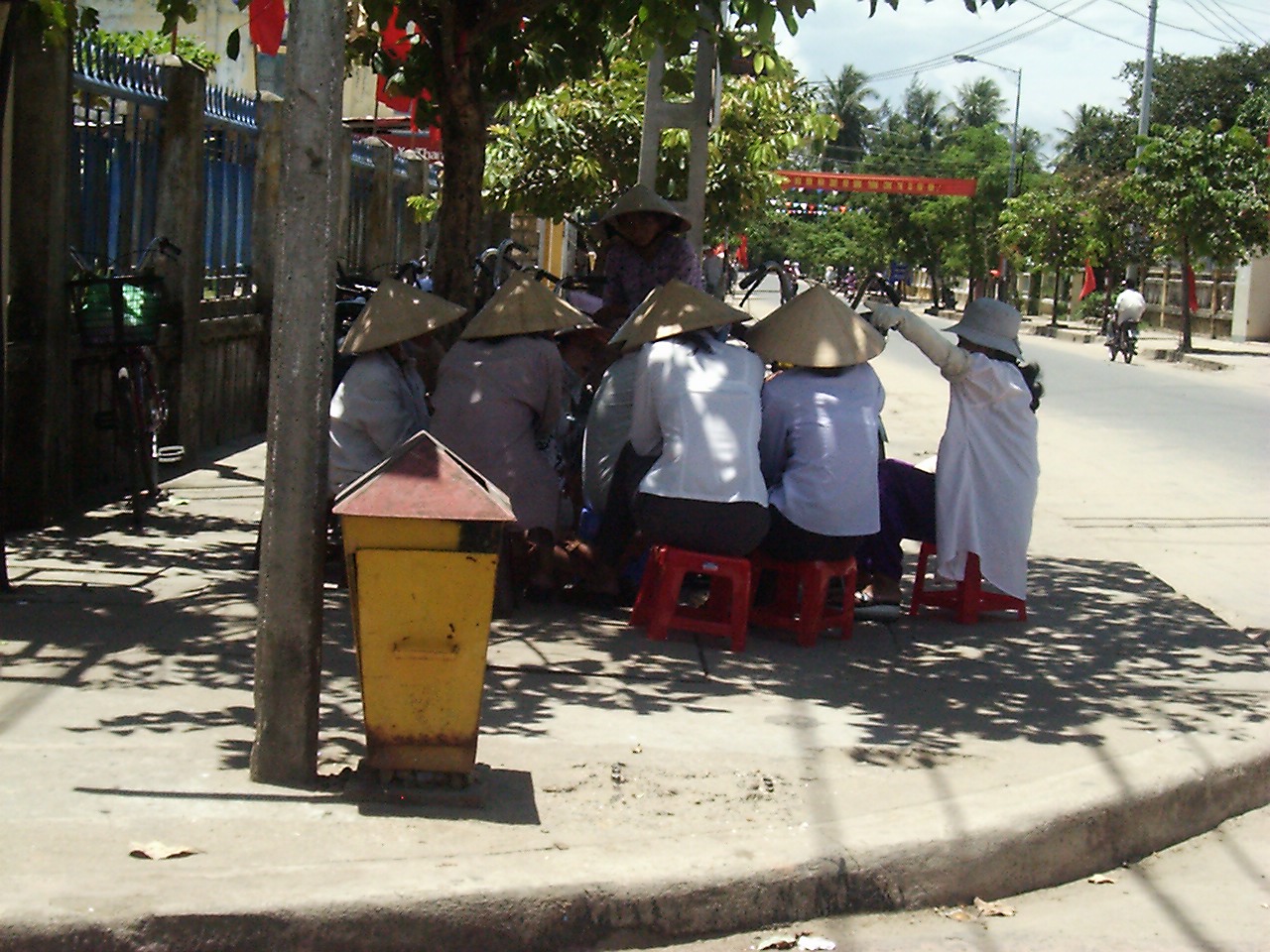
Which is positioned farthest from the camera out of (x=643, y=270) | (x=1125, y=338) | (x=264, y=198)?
(x=1125, y=338)

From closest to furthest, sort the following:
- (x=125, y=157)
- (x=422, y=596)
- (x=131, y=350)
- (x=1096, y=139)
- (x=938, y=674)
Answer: (x=422, y=596) < (x=938, y=674) < (x=131, y=350) < (x=125, y=157) < (x=1096, y=139)

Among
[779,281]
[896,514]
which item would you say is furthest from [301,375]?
[779,281]

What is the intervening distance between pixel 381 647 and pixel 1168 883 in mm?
2403

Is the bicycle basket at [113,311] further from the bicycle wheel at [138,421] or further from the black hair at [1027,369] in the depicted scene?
the black hair at [1027,369]

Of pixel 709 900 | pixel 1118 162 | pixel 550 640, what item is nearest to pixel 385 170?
pixel 550 640

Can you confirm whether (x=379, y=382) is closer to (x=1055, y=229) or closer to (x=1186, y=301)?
(x=1186, y=301)

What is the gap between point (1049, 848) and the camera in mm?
4570

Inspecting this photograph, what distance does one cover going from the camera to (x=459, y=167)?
773 cm

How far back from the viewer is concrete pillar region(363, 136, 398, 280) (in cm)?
1655

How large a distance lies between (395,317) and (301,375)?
2.36 metres

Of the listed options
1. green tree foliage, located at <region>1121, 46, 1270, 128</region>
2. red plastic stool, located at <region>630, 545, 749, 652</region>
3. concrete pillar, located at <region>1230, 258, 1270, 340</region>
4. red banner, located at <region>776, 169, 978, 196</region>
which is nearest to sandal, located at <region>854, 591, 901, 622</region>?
red plastic stool, located at <region>630, 545, 749, 652</region>

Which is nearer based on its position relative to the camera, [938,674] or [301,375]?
[301,375]

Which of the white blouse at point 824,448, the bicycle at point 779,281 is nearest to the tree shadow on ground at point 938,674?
the white blouse at point 824,448

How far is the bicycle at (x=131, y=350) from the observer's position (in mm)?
8344
